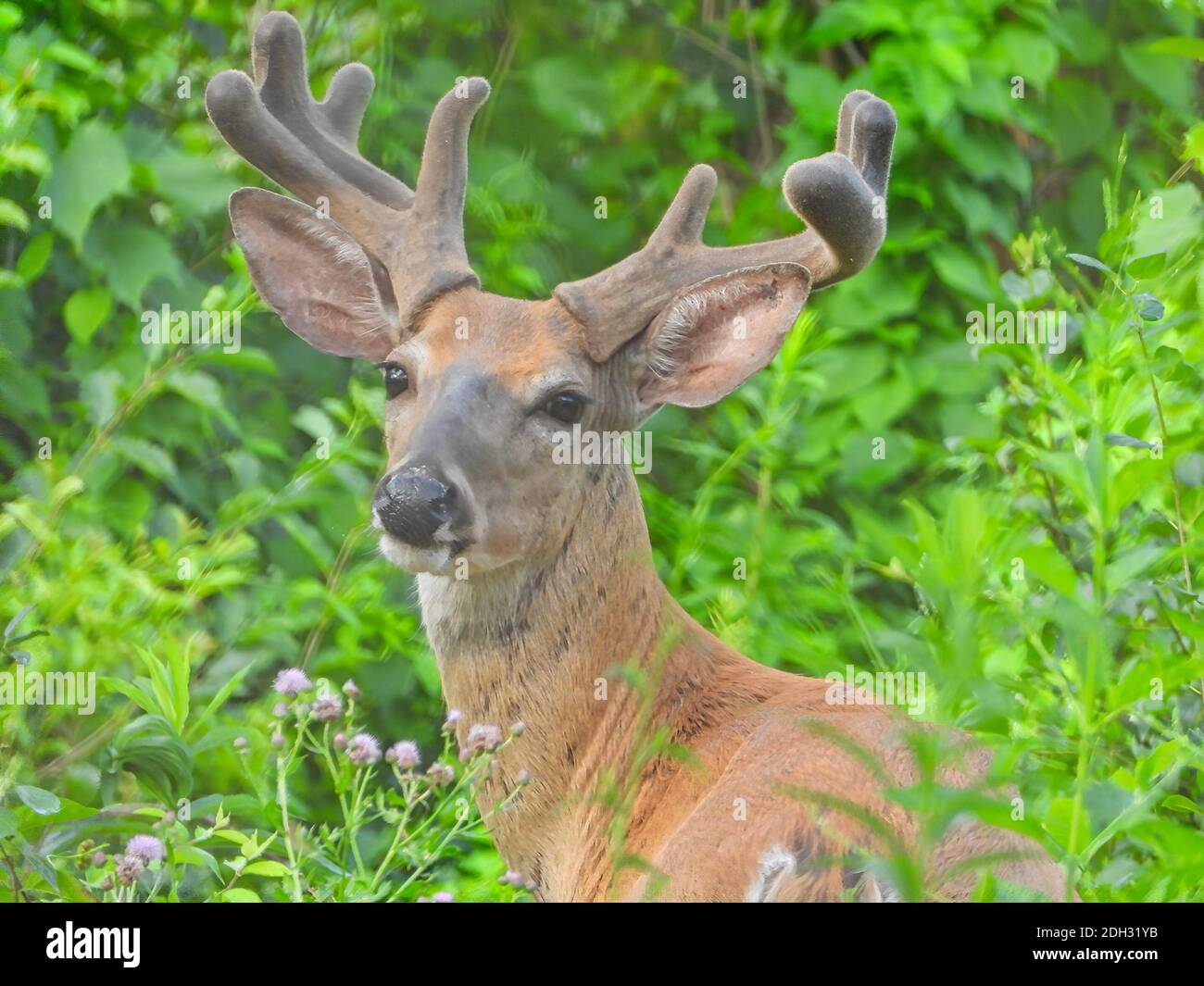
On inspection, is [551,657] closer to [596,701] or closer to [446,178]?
[596,701]

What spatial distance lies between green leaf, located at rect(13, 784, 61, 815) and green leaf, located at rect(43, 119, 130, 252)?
8.07 feet

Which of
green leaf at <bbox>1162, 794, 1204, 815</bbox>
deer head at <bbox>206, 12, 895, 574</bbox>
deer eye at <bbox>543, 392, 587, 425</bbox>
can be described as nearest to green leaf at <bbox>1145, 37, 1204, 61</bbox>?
deer head at <bbox>206, 12, 895, 574</bbox>

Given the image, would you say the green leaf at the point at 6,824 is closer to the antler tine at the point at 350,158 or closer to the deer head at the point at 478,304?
the deer head at the point at 478,304

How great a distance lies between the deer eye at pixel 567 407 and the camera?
311 cm

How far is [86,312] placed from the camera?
492 cm

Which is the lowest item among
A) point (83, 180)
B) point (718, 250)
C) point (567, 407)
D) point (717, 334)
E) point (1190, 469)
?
point (1190, 469)

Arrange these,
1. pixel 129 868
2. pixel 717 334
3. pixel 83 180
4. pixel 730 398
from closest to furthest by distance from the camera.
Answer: pixel 129 868 < pixel 717 334 < pixel 83 180 < pixel 730 398

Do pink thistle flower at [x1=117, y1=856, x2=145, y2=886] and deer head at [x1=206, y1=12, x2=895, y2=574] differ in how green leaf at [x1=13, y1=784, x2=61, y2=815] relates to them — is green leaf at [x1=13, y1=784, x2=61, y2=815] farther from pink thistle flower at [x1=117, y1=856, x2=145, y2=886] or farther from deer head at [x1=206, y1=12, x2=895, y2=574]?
deer head at [x1=206, y1=12, x2=895, y2=574]

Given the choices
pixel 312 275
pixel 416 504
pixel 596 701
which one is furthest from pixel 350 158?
pixel 596 701

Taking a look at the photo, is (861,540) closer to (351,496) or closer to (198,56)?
(351,496)

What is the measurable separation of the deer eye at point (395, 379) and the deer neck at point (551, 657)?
32 cm

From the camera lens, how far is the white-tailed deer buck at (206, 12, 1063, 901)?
291cm

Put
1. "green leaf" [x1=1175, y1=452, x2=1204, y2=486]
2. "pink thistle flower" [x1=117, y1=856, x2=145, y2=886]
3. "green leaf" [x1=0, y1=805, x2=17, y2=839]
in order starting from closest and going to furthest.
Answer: "pink thistle flower" [x1=117, y1=856, x2=145, y2=886], "green leaf" [x1=0, y1=805, x2=17, y2=839], "green leaf" [x1=1175, y1=452, x2=1204, y2=486]

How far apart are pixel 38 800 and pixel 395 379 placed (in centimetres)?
96
